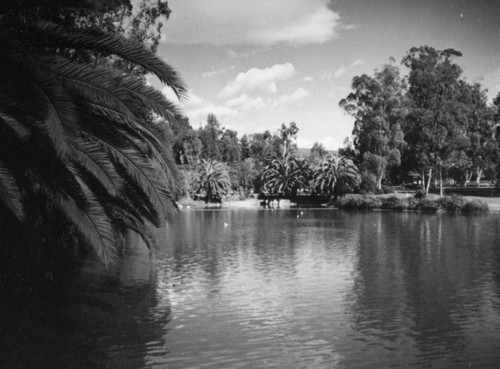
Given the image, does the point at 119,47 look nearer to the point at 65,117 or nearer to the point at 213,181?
the point at 65,117

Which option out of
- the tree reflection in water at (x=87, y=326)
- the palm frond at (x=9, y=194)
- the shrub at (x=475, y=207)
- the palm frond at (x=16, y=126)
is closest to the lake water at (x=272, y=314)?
the tree reflection in water at (x=87, y=326)

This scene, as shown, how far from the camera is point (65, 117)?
715 cm

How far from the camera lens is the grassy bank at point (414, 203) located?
4643 centimetres

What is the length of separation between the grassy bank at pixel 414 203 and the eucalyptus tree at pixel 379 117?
15.1ft

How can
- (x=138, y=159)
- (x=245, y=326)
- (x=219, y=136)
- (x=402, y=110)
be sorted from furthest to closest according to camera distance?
(x=219, y=136) < (x=402, y=110) < (x=245, y=326) < (x=138, y=159)

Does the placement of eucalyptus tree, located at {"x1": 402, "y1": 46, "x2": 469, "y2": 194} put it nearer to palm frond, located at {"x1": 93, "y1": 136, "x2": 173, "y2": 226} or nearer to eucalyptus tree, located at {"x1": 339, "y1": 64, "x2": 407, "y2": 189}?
eucalyptus tree, located at {"x1": 339, "y1": 64, "x2": 407, "y2": 189}

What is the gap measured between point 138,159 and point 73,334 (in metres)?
3.39

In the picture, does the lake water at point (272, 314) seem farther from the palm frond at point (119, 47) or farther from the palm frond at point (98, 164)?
the palm frond at point (119, 47)

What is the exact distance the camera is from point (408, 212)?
48281 millimetres

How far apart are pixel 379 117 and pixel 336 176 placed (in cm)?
864

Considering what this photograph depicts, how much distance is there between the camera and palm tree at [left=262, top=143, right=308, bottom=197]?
69.2 meters

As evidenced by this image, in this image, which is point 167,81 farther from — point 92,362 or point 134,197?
point 92,362

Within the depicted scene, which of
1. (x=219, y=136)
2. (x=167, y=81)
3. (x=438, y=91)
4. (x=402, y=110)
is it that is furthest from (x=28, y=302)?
(x=219, y=136)

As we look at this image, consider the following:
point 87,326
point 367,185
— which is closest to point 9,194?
point 87,326
